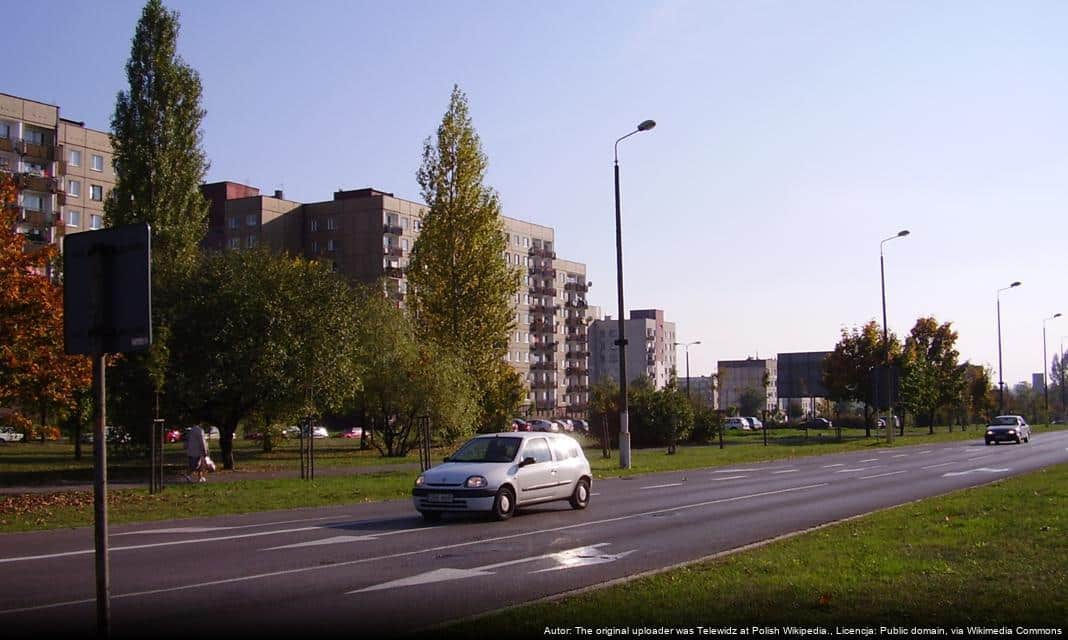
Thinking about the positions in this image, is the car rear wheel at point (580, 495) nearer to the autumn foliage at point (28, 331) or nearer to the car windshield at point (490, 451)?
the car windshield at point (490, 451)

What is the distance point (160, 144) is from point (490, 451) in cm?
2803

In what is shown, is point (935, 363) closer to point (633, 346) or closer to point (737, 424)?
point (737, 424)

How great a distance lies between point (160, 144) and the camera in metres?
41.4

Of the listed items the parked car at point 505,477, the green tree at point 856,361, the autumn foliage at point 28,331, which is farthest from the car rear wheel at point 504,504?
the green tree at point 856,361

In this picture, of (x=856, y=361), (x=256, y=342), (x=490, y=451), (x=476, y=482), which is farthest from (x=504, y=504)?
(x=856, y=361)

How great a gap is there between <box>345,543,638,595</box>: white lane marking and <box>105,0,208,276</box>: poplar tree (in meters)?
30.8

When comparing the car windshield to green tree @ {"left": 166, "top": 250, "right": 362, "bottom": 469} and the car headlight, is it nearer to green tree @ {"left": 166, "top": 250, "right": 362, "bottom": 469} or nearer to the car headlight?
the car headlight

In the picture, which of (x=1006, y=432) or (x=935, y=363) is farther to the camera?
(x=935, y=363)

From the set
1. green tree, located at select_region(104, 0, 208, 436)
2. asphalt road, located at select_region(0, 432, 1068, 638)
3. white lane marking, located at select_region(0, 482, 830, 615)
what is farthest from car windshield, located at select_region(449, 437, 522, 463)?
green tree, located at select_region(104, 0, 208, 436)

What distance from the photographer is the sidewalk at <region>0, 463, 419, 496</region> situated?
26.4 m

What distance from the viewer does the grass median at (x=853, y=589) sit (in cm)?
805

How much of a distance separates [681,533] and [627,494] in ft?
28.9

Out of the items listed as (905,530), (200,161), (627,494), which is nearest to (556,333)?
(200,161)

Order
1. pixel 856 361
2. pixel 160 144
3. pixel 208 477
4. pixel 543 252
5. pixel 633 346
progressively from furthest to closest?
pixel 633 346 < pixel 543 252 < pixel 856 361 < pixel 160 144 < pixel 208 477
